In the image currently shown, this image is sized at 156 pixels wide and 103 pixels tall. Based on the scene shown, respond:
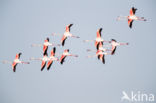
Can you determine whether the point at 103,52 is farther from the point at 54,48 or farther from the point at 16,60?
the point at 16,60

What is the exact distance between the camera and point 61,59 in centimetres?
4819

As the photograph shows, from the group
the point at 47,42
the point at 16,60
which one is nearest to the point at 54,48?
the point at 47,42

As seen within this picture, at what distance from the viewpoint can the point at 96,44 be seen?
46875 millimetres

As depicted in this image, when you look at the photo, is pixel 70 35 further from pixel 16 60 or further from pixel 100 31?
pixel 16 60

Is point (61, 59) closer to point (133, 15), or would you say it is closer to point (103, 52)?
point (103, 52)

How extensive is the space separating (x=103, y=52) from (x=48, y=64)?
601 cm

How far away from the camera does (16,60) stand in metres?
50.4

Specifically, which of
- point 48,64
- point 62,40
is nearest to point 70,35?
point 62,40

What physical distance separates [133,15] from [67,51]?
7954mm

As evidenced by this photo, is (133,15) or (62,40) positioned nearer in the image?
(133,15)

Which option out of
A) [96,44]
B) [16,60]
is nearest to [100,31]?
[96,44]

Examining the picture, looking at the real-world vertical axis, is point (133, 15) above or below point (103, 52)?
above

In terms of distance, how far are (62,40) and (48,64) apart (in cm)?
327

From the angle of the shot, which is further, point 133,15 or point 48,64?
point 48,64
